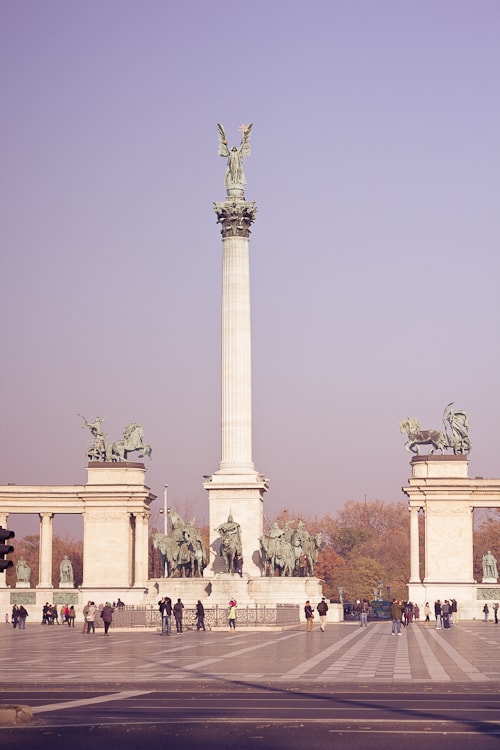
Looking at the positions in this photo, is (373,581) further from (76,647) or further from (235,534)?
(76,647)

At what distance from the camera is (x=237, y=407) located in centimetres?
8625

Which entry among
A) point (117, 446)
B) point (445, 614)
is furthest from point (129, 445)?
point (445, 614)

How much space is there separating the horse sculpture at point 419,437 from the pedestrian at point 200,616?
46.6 meters

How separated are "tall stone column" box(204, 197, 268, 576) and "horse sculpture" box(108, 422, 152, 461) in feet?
104

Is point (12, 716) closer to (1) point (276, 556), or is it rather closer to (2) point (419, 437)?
(1) point (276, 556)

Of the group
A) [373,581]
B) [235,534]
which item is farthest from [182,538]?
[373,581]

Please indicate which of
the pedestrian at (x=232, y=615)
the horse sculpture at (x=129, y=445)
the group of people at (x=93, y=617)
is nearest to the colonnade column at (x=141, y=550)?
the horse sculpture at (x=129, y=445)

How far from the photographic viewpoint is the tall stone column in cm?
8362

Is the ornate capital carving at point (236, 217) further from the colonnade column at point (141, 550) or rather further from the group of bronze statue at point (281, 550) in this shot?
the colonnade column at point (141, 550)

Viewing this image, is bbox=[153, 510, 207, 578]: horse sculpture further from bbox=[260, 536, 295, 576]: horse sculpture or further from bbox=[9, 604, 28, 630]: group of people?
bbox=[9, 604, 28, 630]: group of people

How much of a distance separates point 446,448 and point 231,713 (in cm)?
8806

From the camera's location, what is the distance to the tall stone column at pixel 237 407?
83.6m

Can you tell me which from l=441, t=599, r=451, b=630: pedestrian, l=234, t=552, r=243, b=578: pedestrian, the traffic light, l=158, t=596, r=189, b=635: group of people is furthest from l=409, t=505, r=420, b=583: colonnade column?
the traffic light

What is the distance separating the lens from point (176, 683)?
34562mm
